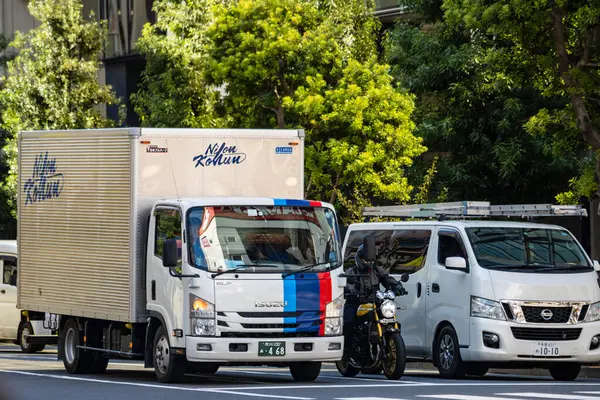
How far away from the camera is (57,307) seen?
63.7 feet

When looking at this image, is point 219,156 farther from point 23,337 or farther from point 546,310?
point 23,337

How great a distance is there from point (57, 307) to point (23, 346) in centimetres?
Answer: 778

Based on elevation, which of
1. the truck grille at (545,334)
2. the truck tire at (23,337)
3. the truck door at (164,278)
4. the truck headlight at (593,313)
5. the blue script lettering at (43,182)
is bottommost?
the truck tire at (23,337)

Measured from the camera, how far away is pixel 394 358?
17750mm

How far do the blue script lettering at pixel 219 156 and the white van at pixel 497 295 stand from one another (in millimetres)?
3140

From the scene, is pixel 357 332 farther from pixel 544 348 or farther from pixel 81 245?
pixel 81 245

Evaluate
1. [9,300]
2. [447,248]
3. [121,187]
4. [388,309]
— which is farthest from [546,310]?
[9,300]

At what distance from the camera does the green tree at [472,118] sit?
3028cm

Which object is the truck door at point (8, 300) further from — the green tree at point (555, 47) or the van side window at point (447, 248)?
the van side window at point (447, 248)

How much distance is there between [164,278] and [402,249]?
4616 mm

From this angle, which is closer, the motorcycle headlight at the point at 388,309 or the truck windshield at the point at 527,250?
the motorcycle headlight at the point at 388,309

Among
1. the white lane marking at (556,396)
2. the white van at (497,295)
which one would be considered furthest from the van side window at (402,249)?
the white lane marking at (556,396)

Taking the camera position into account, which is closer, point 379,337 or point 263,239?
point 263,239

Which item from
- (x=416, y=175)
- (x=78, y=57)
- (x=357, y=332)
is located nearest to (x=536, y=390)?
(x=357, y=332)
